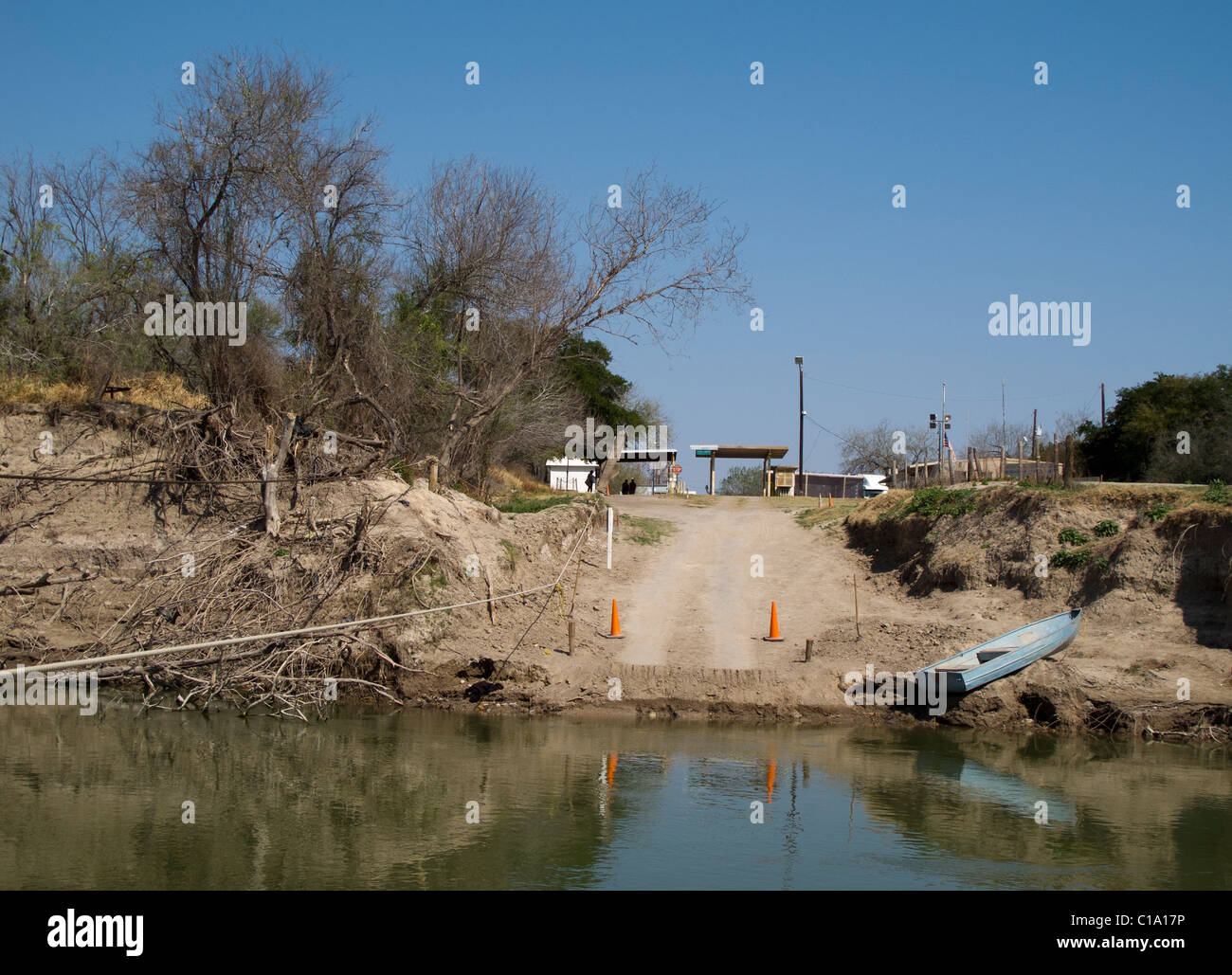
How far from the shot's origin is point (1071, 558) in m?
22.7

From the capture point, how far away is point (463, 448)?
98.5 ft

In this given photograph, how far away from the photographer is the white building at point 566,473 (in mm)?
52125

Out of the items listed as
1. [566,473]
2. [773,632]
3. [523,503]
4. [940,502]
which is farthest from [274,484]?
[566,473]

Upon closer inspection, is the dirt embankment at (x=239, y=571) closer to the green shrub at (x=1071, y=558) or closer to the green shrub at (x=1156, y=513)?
the green shrub at (x=1071, y=558)

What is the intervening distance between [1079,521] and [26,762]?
66.6 ft

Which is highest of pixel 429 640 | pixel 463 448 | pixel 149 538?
pixel 463 448

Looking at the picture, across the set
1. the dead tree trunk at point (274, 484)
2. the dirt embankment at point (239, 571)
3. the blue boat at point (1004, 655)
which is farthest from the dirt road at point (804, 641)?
the dead tree trunk at point (274, 484)

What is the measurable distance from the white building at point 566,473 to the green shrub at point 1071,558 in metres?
30.2

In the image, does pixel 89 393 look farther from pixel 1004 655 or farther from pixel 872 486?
pixel 872 486

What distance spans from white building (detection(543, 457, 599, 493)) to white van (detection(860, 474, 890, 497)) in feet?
41.9

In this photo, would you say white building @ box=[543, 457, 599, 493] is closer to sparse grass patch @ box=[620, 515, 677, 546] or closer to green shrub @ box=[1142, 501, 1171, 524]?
sparse grass patch @ box=[620, 515, 677, 546]

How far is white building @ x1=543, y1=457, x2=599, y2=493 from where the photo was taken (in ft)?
171
